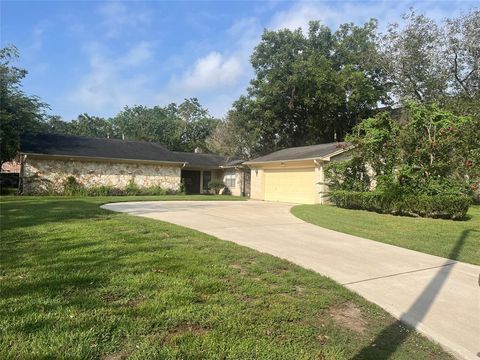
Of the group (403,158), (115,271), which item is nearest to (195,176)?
(403,158)

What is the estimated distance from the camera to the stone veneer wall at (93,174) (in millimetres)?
20453

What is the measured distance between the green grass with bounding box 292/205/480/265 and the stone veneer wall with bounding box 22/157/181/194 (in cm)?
1424

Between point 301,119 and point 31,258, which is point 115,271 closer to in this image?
point 31,258

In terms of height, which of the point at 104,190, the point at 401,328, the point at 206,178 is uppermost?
the point at 206,178

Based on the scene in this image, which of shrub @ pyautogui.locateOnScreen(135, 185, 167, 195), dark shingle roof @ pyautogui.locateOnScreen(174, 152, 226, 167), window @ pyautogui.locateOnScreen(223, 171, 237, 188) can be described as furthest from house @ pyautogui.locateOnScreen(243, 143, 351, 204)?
shrub @ pyautogui.locateOnScreen(135, 185, 167, 195)

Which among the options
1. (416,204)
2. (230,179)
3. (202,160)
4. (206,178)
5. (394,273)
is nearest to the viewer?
(394,273)

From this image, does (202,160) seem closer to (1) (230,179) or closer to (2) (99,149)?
(1) (230,179)

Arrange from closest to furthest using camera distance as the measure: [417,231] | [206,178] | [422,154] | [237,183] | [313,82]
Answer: [417,231] → [422,154] → [313,82] → [237,183] → [206,178]

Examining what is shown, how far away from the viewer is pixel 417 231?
9477mm

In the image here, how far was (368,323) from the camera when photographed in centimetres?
362

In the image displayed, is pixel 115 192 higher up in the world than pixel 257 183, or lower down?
lower down

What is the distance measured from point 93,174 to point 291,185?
12.3 metres

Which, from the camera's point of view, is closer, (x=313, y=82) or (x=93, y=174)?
(x=93, y=174)

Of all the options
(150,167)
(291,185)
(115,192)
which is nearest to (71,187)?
(115,192)
